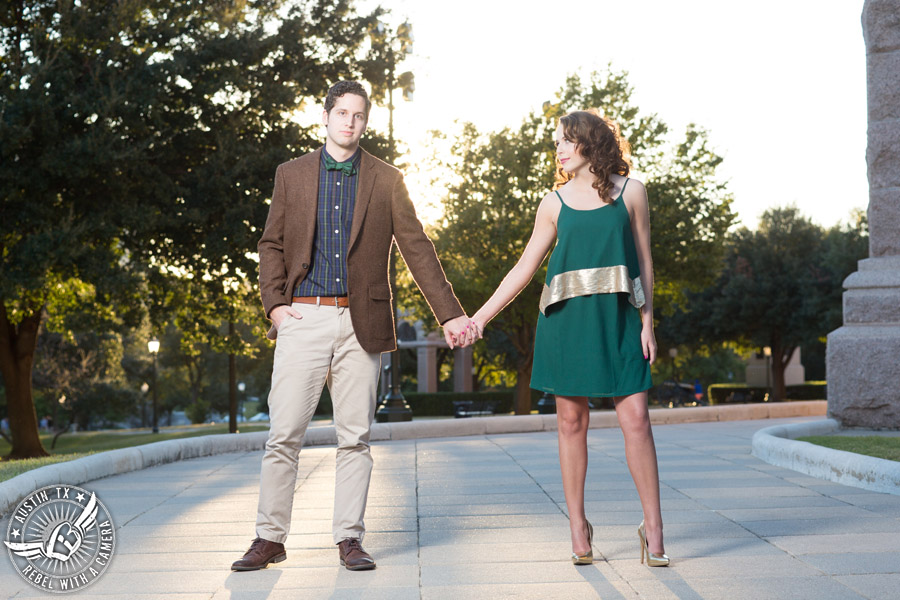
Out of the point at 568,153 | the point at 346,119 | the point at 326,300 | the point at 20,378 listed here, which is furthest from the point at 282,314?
the point at 20,378

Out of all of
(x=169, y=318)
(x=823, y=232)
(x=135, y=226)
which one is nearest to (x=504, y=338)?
(x=823, y=232)

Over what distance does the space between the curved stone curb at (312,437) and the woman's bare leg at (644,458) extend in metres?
3.81

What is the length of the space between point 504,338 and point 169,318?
2473 cm

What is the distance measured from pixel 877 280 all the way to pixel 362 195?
25.3ft

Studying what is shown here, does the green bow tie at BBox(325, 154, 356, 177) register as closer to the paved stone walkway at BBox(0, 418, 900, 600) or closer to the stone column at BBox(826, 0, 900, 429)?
the paved stone walkway at BBox(0, 418, 900, 600)

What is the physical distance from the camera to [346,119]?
459cm

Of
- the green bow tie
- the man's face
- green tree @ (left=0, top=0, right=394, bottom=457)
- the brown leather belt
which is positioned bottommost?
the brown leather belt

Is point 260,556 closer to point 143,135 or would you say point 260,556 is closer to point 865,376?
point 865,376

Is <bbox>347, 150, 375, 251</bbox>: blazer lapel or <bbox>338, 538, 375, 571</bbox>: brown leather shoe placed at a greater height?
<bbox>347, 150, 375, 251</bbox>: blazer lapel

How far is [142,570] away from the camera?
14.8 feet

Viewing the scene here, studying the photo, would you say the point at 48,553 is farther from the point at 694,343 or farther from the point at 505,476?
the point at 694,343

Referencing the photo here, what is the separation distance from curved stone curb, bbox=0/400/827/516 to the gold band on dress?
3.68 metres

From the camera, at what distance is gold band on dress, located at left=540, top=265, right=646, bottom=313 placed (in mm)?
4422

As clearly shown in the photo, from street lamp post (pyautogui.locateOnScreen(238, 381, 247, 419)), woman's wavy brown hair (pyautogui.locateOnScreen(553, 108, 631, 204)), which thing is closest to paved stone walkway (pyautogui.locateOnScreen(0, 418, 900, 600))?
woman's wavy brown hair (pyautogui.locateOnScreen(553, 108, 631, 204))
